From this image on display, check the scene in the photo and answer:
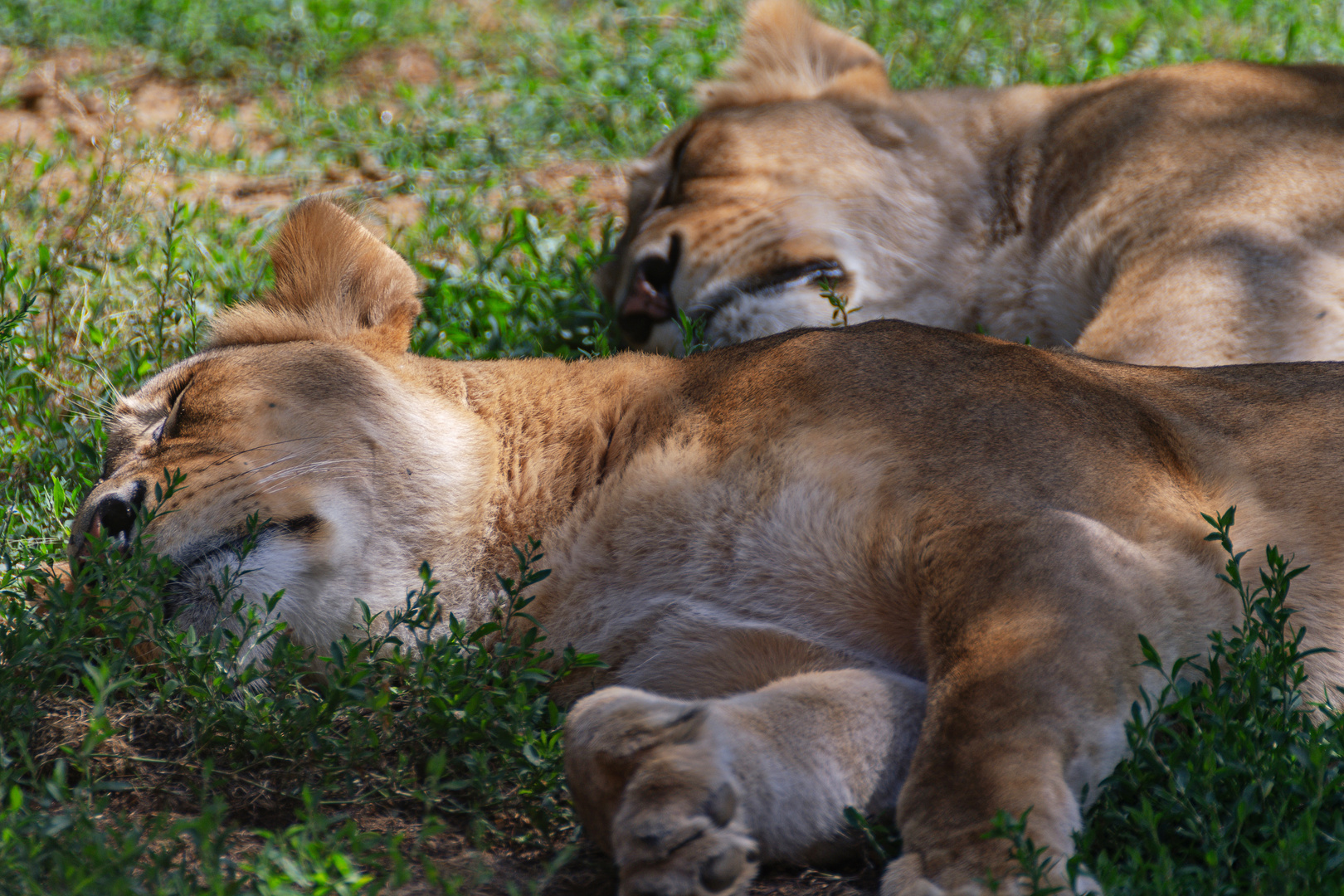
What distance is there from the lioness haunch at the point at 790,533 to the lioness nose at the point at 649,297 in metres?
1.35

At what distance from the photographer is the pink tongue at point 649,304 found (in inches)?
185

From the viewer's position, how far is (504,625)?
2.85 meters

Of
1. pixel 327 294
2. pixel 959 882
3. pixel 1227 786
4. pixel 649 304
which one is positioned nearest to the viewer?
pixel 959 882

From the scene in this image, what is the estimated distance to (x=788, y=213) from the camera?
4.76 meters

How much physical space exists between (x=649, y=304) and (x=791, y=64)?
1454mm

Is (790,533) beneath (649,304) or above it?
above

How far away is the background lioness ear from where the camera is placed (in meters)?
3.48

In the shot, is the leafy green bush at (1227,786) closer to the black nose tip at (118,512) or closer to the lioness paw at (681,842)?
the lioness paw at (681,842)

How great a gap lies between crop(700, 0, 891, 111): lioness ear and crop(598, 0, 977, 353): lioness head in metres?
0.01

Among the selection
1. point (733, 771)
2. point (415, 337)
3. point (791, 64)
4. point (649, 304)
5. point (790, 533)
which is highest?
point (791, 64)

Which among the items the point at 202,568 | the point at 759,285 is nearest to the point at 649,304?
the point at 759,285

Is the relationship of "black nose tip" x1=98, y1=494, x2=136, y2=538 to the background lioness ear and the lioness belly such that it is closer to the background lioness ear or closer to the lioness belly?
the background lioness ear

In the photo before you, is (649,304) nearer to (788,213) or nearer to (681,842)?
(788,213)

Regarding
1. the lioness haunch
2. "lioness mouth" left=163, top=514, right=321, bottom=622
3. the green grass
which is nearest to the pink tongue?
the green grass
